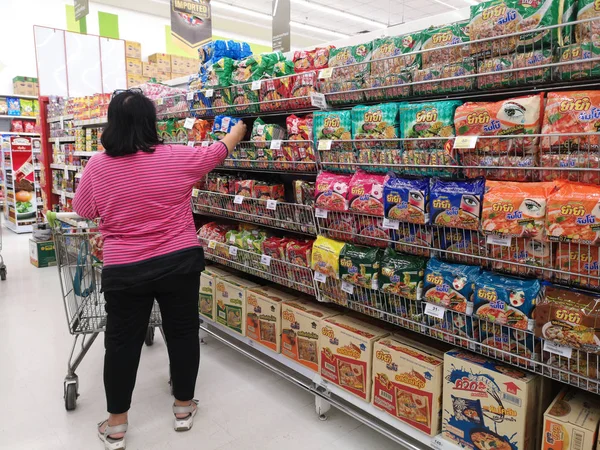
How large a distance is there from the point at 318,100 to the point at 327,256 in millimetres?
797

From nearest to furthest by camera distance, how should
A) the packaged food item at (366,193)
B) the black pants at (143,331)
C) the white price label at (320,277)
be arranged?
1. the packaged food item at (366,193)
2. the black pants at (143,331)
3. the white price label at (320,277)

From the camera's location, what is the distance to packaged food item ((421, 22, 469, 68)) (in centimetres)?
184

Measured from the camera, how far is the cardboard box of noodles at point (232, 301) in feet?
10.2

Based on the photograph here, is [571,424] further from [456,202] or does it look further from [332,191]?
[332,191]

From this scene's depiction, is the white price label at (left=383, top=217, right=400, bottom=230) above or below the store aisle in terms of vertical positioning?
above

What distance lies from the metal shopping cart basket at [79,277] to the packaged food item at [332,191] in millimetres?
1312

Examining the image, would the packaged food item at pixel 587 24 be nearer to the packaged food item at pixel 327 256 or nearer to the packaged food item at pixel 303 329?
the packaged food item at pixel 327 256

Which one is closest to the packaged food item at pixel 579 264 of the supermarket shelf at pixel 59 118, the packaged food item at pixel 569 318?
the packaged food item at pixel 569 318

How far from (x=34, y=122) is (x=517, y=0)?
470 inches

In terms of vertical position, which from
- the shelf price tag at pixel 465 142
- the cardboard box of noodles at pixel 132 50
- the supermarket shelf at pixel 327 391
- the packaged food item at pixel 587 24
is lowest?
the supermarket shelf at pixel 327 391

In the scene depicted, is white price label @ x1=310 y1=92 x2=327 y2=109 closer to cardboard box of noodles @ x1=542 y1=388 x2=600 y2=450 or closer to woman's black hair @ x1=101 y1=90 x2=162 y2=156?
woman's black hair @ x1=101 y1=90 x2=162 y2=156

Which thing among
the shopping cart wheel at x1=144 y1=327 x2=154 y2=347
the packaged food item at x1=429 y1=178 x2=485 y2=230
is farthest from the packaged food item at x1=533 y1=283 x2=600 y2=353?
the shopping cart wheel at x1=144 y1=327 x2=154 y2=347

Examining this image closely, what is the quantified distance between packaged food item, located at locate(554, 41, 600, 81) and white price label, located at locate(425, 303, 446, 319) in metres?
0.97

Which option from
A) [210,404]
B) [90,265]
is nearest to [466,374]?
[210,404]
